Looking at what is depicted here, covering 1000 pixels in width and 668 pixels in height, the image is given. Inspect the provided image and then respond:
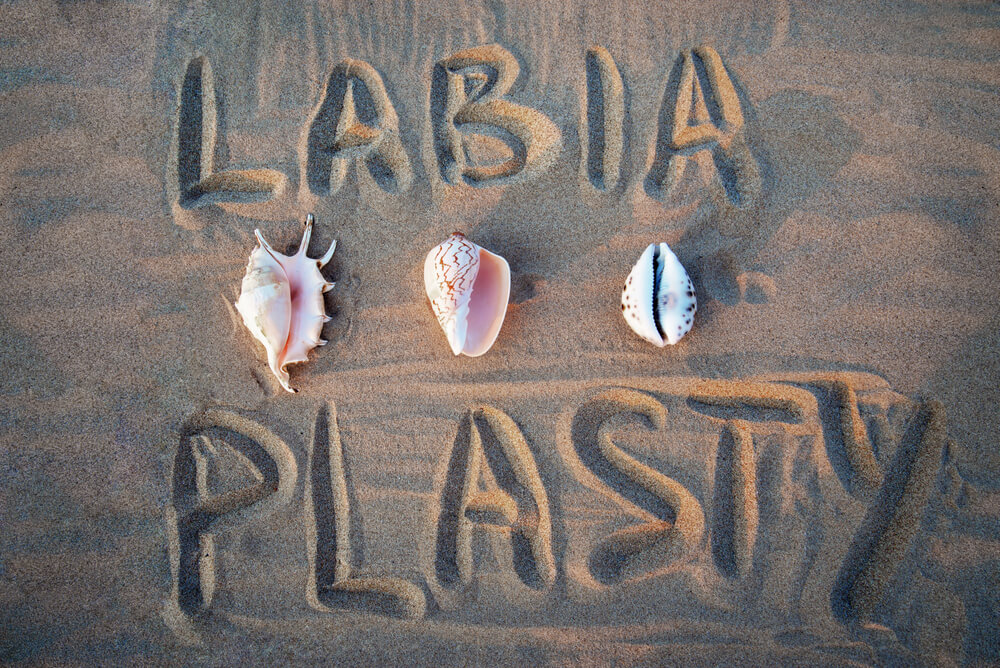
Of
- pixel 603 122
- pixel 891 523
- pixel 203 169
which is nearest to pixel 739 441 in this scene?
pixel 891 523

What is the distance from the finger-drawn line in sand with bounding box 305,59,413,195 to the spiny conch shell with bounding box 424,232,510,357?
412mm

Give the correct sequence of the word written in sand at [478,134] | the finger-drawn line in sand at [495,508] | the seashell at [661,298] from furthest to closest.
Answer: the word written in sand at [478,134] → the finger-drawn line in sand at [495,508] → the seashell at [661,298]

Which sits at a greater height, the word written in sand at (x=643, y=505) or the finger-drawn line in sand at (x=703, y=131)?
the finger-drawn line in sand at (x=703, y=131)

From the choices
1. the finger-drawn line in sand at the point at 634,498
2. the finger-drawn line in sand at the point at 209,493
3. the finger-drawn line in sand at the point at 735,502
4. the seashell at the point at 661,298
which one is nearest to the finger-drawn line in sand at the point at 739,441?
the finger-drawn line in sand at the point at 735,502

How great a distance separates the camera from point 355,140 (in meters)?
2.32

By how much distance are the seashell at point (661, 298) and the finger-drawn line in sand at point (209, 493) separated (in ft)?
4.81

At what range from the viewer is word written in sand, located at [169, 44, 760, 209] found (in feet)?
7.47

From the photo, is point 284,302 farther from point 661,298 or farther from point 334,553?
point 661,298

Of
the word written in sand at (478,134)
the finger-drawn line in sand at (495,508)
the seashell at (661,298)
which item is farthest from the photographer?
the word written in sand at (478,134)

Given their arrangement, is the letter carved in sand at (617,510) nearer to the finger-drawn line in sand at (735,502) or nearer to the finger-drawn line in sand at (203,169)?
the finger-drawn line in sand at (735,502)

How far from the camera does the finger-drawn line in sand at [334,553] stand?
2.16m

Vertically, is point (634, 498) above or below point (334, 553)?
above

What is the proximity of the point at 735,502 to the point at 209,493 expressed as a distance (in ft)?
6.74

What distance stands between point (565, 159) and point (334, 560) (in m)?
1.84
